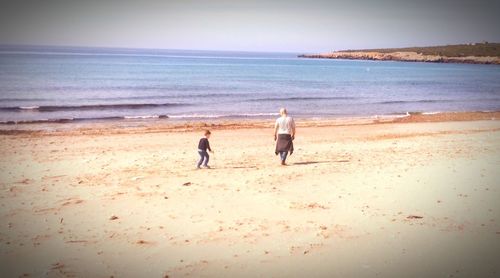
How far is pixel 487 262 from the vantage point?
5.75 meters

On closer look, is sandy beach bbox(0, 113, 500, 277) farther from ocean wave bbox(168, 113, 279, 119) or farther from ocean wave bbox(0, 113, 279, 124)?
ocean wave bbox(168, 113, 279, 119)

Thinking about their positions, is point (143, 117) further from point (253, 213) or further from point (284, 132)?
point (253, 213)

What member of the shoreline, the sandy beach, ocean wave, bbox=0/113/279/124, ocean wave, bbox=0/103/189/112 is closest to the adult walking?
the sandy beach

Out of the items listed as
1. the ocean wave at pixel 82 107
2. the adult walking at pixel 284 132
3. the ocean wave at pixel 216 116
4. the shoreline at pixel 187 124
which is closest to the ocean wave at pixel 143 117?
the ocean wave at pixel 216 116

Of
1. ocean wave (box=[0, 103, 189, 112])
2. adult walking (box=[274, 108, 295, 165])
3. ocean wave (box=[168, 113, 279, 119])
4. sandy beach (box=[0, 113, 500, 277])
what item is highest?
adult walking (box=[274, 108, 295, 165])

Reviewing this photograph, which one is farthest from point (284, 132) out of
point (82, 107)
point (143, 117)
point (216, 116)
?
point (82, 107)

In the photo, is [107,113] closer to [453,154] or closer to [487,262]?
[453,154]

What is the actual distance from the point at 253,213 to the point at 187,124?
628 inches

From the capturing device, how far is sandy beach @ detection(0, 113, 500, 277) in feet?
18.8

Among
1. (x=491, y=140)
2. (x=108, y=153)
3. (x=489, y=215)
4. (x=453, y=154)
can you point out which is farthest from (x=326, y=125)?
(x=489, y=215)

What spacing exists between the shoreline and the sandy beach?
636 cm

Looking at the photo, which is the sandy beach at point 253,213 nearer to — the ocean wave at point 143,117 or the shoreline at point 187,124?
the shoreline at point 187,124

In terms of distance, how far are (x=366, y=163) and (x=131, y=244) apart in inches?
310

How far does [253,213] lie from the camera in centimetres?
763
